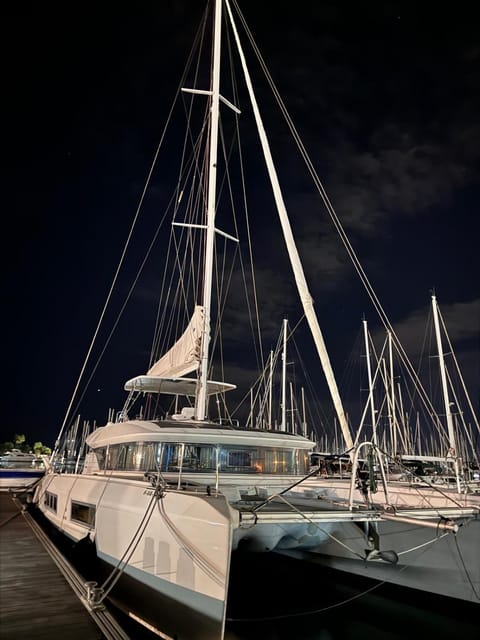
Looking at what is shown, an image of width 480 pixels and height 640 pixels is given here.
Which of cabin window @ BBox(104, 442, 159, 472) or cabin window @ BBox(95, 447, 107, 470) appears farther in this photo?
cabin window @ BBox(95, 447, 107, 470)

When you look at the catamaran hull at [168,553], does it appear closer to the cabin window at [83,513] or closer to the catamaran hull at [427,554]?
the cabin window at [83,513]

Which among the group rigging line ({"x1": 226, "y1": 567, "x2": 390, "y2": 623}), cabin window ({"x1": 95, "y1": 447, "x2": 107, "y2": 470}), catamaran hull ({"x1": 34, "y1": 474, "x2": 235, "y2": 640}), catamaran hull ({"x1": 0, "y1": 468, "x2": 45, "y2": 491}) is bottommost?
rigging line ({"x1": 226, "y1": 567, "x2": 390, "y2": 623})

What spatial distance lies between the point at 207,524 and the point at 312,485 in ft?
25.3

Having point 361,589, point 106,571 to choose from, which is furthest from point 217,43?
point 361,589

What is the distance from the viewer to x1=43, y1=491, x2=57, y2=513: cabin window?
46.7 feet

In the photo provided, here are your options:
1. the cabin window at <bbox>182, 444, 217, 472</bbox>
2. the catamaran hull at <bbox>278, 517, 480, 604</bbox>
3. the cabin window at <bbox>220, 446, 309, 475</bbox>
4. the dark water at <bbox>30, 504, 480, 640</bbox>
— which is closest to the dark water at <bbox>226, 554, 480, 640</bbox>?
the dark water at <bbox>30, 504, 480, 640</bbox>

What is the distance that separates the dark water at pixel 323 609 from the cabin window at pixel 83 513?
0.83 m

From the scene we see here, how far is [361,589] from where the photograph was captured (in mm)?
10914

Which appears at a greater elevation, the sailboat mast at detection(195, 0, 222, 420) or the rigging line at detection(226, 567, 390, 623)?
the sailboat mast at detection(195, 0, 222, 420)

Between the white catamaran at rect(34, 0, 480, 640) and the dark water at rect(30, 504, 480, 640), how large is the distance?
389 millimetres

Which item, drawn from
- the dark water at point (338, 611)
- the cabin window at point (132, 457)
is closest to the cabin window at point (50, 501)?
the cabin window at point (132, 457)

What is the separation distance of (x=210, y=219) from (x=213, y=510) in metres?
9.91

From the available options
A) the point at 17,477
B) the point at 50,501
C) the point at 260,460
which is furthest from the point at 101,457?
the point at 17,477

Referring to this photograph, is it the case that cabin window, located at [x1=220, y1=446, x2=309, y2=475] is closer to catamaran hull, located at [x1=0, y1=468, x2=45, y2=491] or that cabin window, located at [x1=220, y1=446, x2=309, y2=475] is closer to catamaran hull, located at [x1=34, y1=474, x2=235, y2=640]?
catamaran hull, located at [x1=34, y1=474, x2=235, y2=640]
